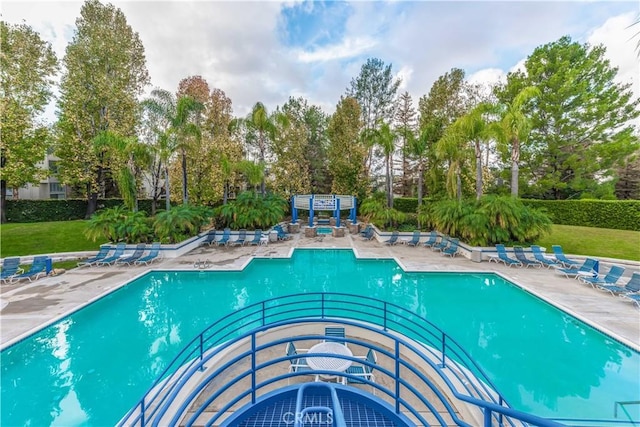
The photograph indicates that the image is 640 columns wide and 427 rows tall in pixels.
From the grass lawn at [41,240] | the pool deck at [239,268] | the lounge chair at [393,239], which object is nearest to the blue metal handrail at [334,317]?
the pool deck at [239,268]

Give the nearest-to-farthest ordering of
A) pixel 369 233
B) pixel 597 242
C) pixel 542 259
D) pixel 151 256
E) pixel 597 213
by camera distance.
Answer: pixel 542 259, pixel 151 256, pixel 597 242, pixel 597 213, pixel 369 233

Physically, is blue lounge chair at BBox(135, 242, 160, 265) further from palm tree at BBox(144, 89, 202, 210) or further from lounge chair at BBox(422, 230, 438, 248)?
lounge chair at BBox(422, 230, 438, 248)

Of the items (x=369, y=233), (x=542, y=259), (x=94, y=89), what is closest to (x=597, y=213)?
(x=542, y=259)

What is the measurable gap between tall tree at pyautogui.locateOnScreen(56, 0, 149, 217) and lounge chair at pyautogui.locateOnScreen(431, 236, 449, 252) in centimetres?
2327

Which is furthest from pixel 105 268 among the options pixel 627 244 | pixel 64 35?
pixel 627 244

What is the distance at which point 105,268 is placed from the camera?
13367 millimetres

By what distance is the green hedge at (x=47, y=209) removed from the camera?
71.2 feet

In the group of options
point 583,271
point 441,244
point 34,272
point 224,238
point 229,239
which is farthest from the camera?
point 229,239

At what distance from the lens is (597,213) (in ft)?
65.3

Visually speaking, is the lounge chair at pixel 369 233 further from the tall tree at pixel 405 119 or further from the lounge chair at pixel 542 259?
the lounge chair at pixel 542 259

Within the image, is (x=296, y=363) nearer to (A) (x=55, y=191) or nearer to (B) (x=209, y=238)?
(B) (x=209, y=238)

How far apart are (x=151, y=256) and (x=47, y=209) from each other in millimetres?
15867

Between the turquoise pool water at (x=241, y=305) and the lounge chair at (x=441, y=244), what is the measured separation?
436 cm

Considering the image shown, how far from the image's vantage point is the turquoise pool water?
5.41m
